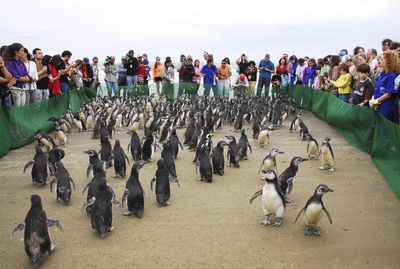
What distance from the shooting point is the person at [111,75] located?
18422 millimetres

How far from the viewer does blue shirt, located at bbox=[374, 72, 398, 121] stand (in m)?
7.32

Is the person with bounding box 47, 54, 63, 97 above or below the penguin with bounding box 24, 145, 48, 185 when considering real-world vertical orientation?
above

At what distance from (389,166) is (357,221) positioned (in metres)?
1.95

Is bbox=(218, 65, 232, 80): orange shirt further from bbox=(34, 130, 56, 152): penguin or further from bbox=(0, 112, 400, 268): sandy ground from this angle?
bbox=(0, 112, 400, 268): sandy ground

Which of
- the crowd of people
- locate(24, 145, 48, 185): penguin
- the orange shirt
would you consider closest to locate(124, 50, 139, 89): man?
the crowd of people

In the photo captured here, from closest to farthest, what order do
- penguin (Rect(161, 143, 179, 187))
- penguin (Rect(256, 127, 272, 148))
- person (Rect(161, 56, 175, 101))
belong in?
penguin (Rect(161, 143, 179, 187))
penguin (Rect(256, 127, 272, 148))
person (Rect(161, 56, 175, 101))

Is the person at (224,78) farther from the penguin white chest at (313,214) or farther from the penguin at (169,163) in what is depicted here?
the penguin white chest at (313,214)

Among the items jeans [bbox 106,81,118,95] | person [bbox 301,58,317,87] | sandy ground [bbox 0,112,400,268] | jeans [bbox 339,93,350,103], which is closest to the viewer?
sandy ground [bbox 0,112,400,268]

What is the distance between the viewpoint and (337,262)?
4.23 meters

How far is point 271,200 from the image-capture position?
5.11m

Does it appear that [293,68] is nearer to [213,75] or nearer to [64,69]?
[213,75]

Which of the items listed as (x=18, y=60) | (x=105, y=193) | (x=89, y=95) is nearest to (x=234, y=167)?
(x=105, y=193)

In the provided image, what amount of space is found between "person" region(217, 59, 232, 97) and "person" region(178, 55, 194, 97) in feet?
5.25

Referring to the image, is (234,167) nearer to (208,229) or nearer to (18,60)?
(208,229)
